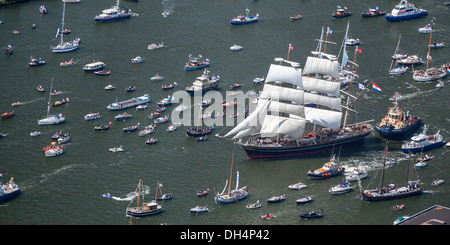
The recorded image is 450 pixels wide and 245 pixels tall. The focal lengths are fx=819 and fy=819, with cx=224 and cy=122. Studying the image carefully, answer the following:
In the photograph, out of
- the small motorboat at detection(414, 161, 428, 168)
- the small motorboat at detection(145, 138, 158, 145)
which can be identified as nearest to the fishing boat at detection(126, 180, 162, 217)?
the small motorboat at detection(145, 138, 158, 145)

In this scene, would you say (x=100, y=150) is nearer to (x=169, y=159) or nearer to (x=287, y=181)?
(x=169, y=159)

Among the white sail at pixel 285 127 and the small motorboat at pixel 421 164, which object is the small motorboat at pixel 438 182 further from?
the white sail at pixel 285 127

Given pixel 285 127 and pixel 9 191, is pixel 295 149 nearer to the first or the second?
pixel 285 127

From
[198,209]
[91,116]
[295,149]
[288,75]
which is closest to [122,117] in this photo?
[91,116]

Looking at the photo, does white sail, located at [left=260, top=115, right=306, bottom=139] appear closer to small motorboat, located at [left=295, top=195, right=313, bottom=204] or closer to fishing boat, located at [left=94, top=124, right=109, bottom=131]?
small motorboat, located at [left=295, top=195, right=313, bottom=204]

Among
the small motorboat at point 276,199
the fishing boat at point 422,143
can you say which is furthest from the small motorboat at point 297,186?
the fishing boat at point 422,143
